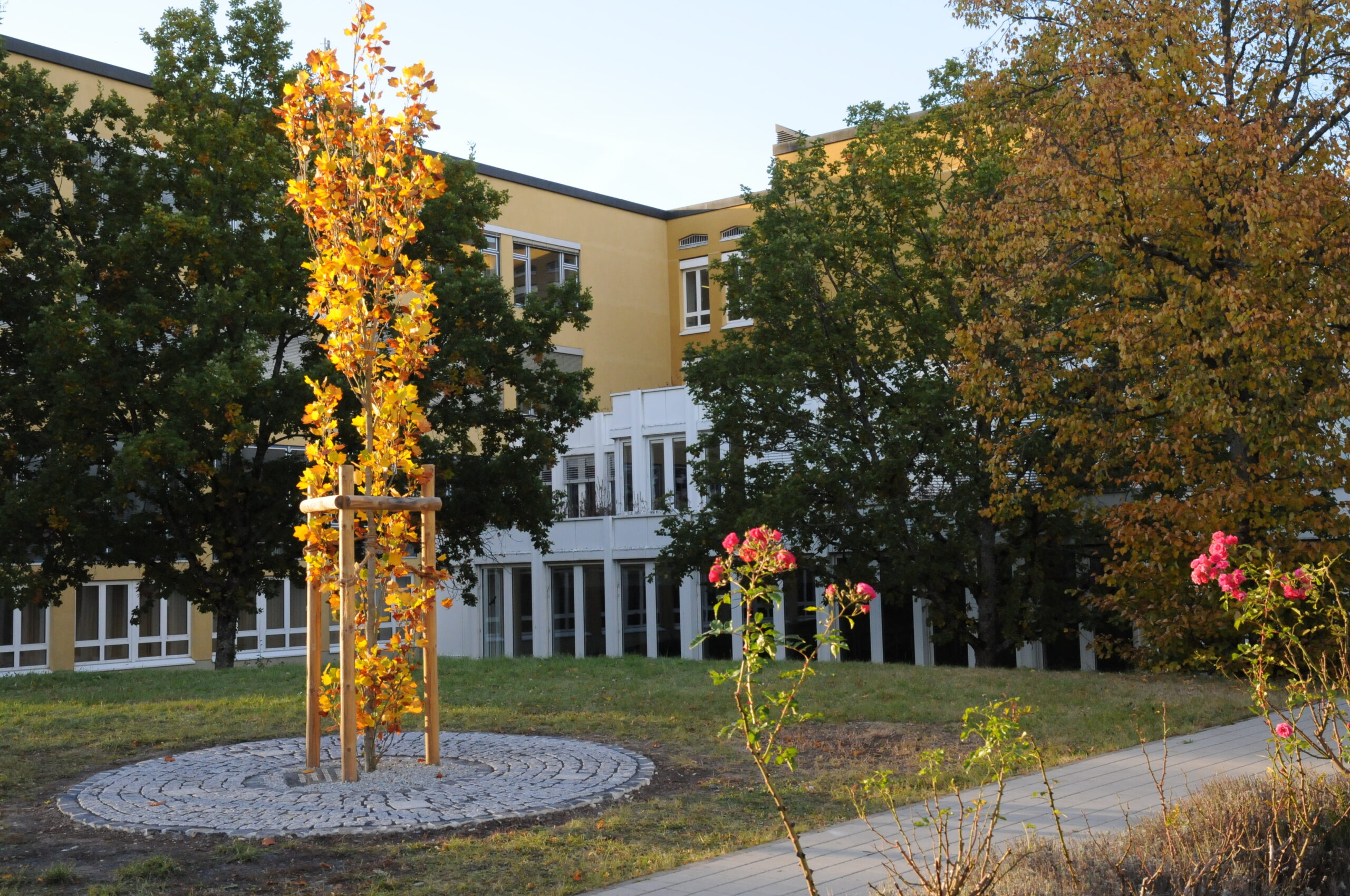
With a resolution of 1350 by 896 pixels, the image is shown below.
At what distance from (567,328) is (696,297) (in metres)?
6.08

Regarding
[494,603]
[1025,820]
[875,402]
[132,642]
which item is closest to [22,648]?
[132,642]

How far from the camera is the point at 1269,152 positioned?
13.9 meters

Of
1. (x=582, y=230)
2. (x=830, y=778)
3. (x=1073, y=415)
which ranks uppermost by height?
(x=582, y=230)

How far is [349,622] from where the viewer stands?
845 cm

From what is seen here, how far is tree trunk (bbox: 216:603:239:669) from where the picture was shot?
2011 cm

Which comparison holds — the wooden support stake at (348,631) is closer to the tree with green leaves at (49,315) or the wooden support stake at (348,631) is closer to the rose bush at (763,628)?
the rose bush at (763,628)

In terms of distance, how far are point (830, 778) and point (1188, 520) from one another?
25.7 feet

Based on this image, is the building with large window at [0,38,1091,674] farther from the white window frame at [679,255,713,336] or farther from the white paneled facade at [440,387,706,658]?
the white window frame at [679,255,713,336]

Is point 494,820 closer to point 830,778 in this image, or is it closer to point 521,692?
point 830,778

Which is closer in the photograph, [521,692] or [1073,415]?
[521,692]

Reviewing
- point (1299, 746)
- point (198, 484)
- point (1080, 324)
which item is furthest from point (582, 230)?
point (1299, 746)

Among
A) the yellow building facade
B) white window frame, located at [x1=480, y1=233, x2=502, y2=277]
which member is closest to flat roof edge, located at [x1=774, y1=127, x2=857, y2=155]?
the yellow building facade

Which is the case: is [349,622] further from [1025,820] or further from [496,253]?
[496,253]

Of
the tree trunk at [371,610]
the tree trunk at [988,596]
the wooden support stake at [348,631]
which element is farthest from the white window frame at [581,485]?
the wooden support stake at [348,631]
